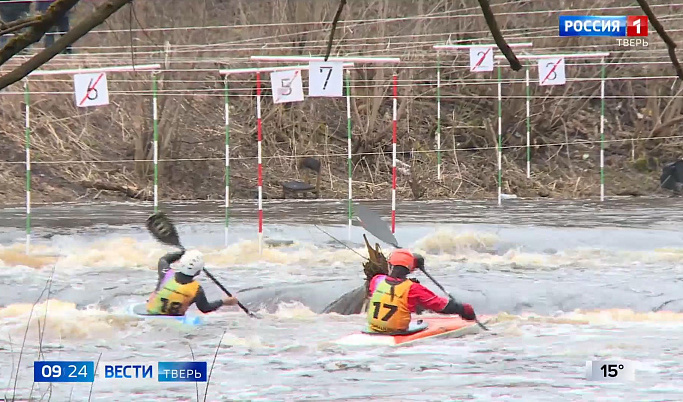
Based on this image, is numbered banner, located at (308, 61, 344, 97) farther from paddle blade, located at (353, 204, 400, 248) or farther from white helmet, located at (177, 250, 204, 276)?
white helmet, located at (177, 250, 204, 276)

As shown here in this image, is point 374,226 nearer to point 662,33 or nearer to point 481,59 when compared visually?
point 481,59

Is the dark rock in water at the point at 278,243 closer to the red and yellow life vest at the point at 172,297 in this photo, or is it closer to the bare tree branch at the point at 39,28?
the red and yellow life vest at the point at 172,297

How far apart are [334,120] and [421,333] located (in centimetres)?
1241

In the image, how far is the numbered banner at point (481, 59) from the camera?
1767 centimetres

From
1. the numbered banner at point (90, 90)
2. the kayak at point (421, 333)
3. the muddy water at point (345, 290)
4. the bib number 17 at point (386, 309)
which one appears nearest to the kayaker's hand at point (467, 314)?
the kayak at point (421, 333)

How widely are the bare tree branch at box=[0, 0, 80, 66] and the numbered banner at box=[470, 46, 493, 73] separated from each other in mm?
15984

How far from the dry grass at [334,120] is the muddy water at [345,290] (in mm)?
1479

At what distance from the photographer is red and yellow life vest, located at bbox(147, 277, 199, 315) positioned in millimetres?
9609

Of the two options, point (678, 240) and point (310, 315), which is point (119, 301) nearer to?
point (310, 315)

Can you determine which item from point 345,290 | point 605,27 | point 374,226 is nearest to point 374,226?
point 374,226

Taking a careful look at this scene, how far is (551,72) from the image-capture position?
18359 millimetres

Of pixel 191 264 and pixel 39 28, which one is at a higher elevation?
pixel 39 28

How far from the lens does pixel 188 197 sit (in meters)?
18.7

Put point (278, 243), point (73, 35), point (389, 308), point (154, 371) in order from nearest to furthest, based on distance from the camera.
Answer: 1. point (73, 35)
2. point (154, 371)
3. point (389, 308)
4. point (278, 243)
